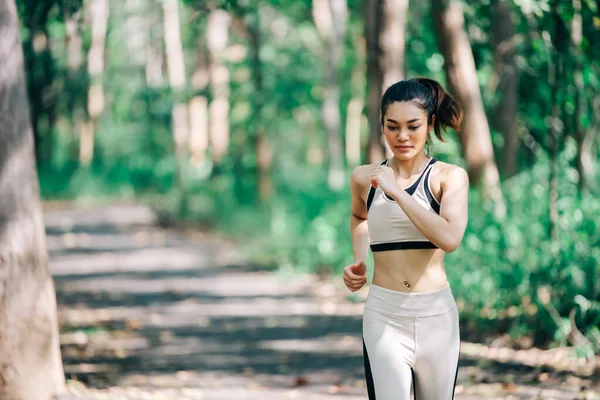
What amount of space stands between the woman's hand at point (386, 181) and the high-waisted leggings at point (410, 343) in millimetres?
479

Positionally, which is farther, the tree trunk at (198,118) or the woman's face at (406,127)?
the tree trunk at (198,118)

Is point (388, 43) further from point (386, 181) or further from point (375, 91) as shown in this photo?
point (386, 181)

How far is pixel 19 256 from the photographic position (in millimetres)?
5906

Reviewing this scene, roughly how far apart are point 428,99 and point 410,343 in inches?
40.5

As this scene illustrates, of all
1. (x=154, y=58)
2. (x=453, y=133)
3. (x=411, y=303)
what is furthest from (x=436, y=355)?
(x=154, y=58)

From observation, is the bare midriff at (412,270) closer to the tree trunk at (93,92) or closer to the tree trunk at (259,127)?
the tree trunk at (259,127)

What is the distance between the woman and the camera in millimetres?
3580

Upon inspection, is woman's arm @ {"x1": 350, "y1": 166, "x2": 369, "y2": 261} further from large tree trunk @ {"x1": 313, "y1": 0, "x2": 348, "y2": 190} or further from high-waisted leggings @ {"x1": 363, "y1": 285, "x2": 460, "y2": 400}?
large tree trunk @ {"x1": 313, "y1": 0, "x2": 348, "y2": 190}

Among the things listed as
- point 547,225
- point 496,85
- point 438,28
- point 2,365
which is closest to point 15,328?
point 2,365

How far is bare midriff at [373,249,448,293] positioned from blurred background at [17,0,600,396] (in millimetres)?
4305

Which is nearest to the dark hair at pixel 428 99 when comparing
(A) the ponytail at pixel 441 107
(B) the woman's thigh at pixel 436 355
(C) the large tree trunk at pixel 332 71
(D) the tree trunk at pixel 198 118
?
(A) the ponytail at pixel 441 107

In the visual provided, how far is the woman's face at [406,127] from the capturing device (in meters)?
3.59

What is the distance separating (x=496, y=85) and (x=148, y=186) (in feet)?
89.4

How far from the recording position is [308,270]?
1482cm
